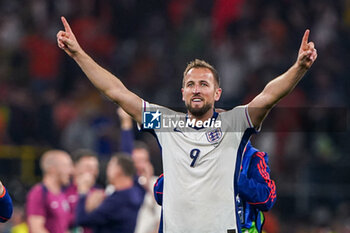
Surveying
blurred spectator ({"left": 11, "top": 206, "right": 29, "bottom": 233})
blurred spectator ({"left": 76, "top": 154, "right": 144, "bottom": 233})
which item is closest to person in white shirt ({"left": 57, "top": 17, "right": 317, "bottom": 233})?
blurred spectator ({"left": 76, "top": 154, "right": 144, "bottom": 233})

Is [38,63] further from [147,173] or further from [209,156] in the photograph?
[209,156]

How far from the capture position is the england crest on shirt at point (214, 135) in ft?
18.4

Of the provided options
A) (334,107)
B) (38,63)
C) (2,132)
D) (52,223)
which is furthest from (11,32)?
(52,223)

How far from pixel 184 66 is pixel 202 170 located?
9.61 metres

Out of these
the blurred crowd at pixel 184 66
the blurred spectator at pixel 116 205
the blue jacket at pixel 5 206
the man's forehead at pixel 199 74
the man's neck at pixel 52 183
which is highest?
the blurred crowd at pixel 184 66

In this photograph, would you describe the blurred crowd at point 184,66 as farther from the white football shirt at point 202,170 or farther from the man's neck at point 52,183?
the white football shirt at point 202,170

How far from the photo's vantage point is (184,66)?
1505 cm

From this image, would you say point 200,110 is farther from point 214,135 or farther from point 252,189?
point 252,189

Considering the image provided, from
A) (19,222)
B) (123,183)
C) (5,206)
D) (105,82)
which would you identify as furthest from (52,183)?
(105,82)

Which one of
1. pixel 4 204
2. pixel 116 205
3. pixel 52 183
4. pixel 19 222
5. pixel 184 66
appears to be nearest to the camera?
pixel 4 204

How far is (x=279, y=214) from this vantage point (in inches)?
500

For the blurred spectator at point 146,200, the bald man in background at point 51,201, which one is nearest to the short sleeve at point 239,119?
the bald man in background at point 51,201

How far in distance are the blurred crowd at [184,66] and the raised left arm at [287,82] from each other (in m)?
6.40

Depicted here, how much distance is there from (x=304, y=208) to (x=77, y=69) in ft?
17.4
